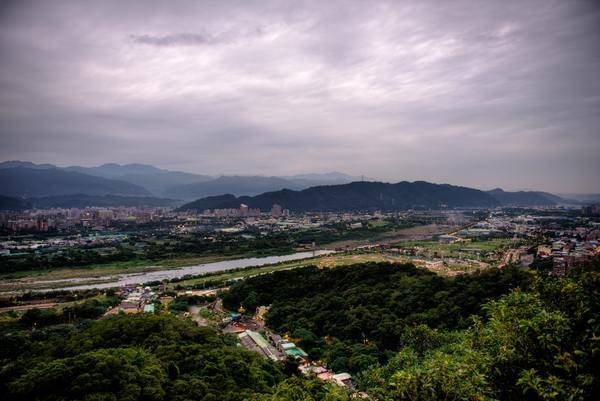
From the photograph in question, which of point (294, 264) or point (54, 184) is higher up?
point (54, 184)

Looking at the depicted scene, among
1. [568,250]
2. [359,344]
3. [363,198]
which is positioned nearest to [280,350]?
[359,344]

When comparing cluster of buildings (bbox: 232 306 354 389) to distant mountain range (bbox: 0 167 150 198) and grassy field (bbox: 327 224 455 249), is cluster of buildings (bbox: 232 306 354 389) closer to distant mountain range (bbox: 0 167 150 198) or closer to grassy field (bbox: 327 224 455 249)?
grassy field (bbox: 327 224 455 249)

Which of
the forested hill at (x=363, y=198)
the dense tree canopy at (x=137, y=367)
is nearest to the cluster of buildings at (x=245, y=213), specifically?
the forested hill at (x=363, y=198)

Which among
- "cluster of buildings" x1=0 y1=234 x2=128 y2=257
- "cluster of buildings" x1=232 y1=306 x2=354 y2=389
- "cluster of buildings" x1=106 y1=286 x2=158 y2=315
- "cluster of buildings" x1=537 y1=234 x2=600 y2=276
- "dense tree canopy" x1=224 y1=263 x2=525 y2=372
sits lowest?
"cluster of buildings" x1=0 y1=234 x2=128 y2=257

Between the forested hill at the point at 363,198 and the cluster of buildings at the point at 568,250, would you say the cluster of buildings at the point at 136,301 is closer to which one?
the cluster of buildings at the point at 568,250

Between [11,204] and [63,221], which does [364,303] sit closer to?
[63,221]

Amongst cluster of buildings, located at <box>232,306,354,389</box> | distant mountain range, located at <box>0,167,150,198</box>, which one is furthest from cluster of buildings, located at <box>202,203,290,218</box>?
distant mountain range, located at <box>0,167,150,198</box>

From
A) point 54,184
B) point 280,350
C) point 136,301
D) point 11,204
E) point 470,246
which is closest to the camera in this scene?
point 280,350

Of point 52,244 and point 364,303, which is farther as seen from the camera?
point 52,244
